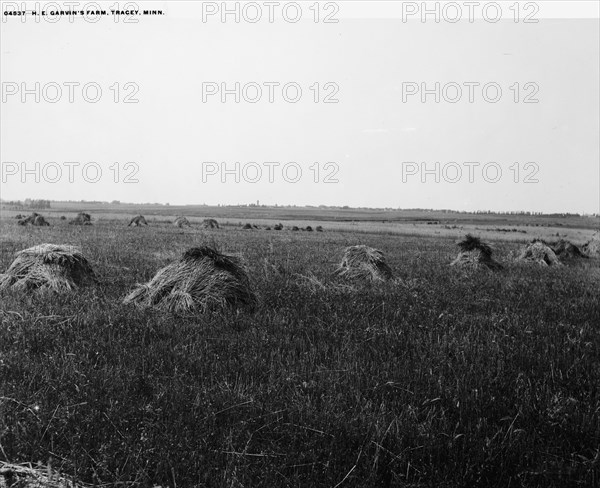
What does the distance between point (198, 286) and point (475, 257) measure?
11.4 meters

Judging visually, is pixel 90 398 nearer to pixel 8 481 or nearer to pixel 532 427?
pixel 8 481

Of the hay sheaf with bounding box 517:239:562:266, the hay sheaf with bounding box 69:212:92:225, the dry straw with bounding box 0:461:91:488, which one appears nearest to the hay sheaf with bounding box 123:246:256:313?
the dry straw with bounding box 0:461:91:488

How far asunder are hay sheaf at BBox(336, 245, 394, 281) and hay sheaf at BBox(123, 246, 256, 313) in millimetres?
4387

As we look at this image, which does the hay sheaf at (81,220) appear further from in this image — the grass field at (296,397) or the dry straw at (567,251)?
the dry straw at (567,251)

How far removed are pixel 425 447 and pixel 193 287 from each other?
199 inches

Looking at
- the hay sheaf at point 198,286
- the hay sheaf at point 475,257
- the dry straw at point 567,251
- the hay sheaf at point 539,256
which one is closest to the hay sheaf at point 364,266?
the hay sheaf at point 198,286

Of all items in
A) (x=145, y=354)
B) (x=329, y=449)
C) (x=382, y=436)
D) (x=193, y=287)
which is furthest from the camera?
(x=193, y=287)

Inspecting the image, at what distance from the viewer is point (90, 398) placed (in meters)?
3.42

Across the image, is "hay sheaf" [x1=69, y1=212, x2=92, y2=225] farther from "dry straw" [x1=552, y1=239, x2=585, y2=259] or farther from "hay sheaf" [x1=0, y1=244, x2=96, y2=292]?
"dry straw" [x1=552, y1=239, x2=585, y2=259]

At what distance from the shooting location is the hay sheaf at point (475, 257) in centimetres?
1535

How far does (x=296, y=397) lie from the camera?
368 centimetres

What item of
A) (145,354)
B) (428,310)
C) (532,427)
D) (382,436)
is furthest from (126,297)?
(532,427)

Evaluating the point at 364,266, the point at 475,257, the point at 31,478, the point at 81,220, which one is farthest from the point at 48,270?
the point at 81,220

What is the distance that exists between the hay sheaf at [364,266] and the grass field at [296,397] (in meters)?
4.39
